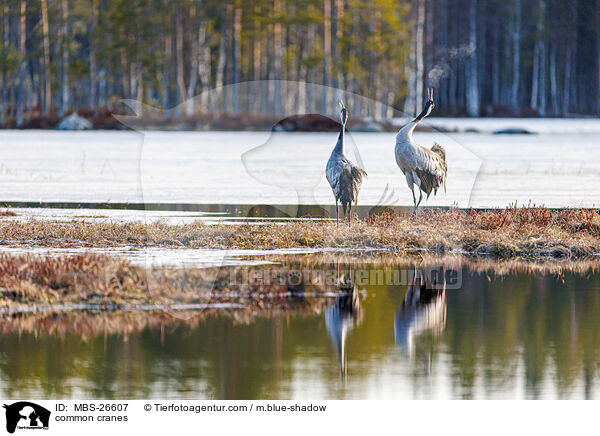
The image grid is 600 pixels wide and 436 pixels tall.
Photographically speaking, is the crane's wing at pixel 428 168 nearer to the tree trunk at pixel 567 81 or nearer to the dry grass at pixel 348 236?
the dry grass at pixel 348 236

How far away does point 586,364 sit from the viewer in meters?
8.06

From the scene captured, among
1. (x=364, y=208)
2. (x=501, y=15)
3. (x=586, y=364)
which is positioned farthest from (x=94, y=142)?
(x=501, y=15)

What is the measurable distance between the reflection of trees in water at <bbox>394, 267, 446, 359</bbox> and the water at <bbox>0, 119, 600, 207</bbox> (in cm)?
192

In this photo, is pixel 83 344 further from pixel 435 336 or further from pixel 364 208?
pixel 364 208

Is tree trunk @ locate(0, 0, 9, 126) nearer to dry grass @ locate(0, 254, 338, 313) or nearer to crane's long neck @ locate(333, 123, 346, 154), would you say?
crane's long neck @ locate(333, 123, 346, 154)

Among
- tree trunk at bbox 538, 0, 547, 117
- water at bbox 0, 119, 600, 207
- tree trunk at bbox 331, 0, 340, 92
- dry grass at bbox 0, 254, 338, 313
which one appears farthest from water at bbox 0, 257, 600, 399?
tree trunk at bbox 538, 0, 547, 117

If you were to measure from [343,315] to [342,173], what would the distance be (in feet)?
12.9

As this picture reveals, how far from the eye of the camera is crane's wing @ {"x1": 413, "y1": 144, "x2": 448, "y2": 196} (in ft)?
47.2

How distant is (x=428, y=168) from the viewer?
47.8 feet

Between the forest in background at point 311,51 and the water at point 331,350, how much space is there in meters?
53.8

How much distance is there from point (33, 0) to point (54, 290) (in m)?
66.5

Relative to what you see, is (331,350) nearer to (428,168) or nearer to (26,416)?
(26,416)

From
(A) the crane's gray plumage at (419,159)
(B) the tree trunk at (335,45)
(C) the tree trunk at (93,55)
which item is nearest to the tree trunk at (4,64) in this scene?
(C) the tree trunk at (93,55)

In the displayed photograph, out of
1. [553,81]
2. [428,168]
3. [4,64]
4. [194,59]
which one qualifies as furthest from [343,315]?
[553,81]
